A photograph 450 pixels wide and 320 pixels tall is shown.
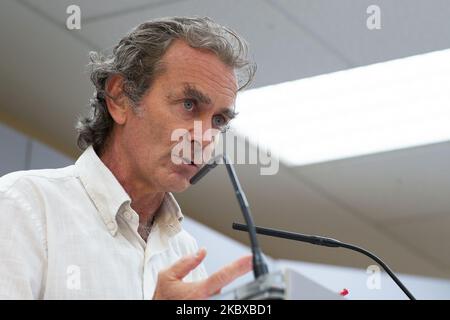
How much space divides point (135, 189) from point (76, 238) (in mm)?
236

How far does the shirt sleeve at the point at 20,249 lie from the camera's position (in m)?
1.30

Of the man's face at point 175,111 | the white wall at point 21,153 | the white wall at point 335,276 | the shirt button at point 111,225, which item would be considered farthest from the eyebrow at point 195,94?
the white wall at point 335,276

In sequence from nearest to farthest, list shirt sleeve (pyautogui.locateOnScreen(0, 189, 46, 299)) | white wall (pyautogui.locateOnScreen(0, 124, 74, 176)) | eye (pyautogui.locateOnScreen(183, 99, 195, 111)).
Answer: shirt sleeve (pyautogui.locateOnScreen(0, 189, 46, 299))
eye (pyautogui.locateOnScreen(183, 99, 195, 111))
white wall (pyautogui.locateOnScreen(0, 124, 74, 176))

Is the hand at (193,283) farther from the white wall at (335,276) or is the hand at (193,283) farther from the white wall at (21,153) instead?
the white wall at (335,276)

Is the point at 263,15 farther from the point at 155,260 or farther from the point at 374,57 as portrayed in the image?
the point at 155,260

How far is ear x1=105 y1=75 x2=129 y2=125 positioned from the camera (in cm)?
174

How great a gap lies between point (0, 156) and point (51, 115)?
29 centimetres

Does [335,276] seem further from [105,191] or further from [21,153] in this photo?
[105,191]

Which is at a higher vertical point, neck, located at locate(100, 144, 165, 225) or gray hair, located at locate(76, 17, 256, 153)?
gray hair, located at locate(76, 17, 256, 153)

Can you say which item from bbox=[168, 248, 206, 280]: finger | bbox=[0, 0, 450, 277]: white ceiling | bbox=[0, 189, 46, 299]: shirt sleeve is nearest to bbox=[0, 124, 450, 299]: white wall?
bbox=[0, 0, 450, 277]: white ceiling

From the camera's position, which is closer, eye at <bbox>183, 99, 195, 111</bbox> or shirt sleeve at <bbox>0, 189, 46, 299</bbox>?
shirt sleeve at <bbox>0, 189, 46, 299</bbox>

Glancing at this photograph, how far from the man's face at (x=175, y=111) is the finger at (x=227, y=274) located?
1.61 ft

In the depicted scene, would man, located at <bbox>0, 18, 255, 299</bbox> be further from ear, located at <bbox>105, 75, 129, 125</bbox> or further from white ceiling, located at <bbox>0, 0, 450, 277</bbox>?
white ceiling, located at <bbox>0, 0, 450, 277</bbox>

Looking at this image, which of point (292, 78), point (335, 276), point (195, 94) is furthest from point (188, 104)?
point (335, 276)
